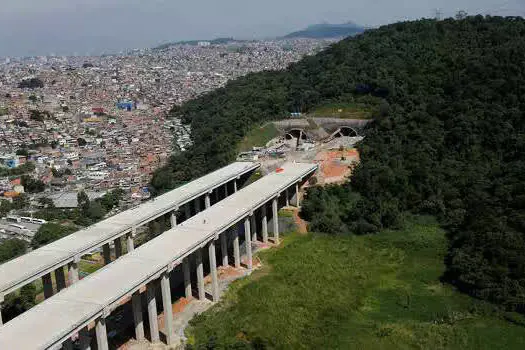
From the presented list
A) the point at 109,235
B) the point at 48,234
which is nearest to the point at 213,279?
the point at 109,235

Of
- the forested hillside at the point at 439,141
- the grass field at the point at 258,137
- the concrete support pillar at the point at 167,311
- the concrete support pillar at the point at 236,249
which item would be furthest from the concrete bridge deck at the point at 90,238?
the grass field at the point at 258,137

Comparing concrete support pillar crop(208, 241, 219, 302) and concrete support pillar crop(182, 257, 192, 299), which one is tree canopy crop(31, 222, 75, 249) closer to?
concrete support pillar crop(182, 257, 192, 299)

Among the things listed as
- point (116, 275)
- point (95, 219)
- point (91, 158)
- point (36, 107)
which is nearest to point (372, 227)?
point (116, 275)

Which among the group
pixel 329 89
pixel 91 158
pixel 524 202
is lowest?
pixel 91 158

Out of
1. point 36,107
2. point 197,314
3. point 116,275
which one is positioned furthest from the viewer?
point 36,107

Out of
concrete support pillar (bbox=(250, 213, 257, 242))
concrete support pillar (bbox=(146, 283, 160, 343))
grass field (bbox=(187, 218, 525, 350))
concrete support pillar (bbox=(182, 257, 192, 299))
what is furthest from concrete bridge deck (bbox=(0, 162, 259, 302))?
grass field (bbox=(187, 218, 525, 350))

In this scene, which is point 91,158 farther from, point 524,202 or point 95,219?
point 524,202
